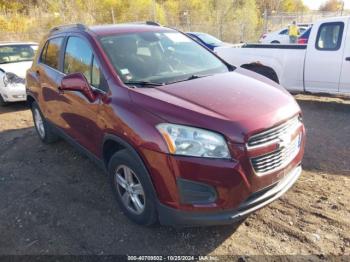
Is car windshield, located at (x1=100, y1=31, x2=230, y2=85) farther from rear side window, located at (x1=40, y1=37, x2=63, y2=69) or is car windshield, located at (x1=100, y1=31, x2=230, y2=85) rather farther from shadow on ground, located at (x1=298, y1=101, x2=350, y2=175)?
shadow on ground, located at (x1=298, y1=101, x2=350, y2=175)

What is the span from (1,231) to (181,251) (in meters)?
1.86

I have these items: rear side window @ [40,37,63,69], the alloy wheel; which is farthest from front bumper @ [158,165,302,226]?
rear side window @ [40,37,63,69]

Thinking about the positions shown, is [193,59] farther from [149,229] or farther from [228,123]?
[149,229]

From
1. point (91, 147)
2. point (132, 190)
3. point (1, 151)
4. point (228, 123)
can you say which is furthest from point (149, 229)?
point (1, 151)

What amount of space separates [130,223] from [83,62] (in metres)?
1.84

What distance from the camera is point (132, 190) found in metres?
3.40

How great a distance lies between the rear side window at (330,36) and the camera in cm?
700

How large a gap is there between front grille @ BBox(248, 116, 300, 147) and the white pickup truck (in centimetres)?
447

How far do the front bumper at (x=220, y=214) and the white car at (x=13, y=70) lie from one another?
6.63 m

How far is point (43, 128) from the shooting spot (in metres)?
5.82

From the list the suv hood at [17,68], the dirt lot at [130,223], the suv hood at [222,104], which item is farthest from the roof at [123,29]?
the suv hood at [17,68]

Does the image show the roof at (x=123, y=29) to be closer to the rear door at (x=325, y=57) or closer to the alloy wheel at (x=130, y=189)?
the alloy wheel at (x=130, y=189)

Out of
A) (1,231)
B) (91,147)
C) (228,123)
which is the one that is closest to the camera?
(228,123)

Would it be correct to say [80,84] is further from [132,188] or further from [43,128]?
[43,128]
